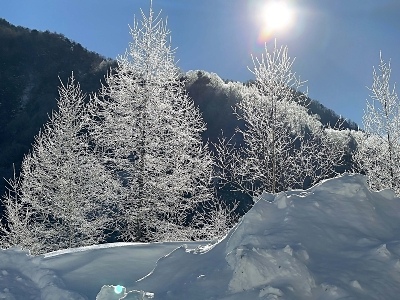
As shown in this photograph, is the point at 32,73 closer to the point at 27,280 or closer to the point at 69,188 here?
the point at 69,188

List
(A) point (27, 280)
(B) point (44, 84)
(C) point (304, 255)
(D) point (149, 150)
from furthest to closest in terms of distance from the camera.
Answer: (B) point (44, 84), (D) point (149, 150), (A) point (27, 280), (C) point (304, 255)

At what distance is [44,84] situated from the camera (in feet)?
179

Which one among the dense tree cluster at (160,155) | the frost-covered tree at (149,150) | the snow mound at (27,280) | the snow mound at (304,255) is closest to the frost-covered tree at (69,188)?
the dense tree cluster at (160,155)

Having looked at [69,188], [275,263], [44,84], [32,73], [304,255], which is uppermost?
[32,73]

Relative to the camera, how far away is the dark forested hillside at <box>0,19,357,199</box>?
4644 cm

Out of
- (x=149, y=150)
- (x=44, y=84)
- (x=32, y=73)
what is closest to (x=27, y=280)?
(x=149, y=150)

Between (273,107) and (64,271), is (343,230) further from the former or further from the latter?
(273,107)

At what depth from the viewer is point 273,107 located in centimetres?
1138

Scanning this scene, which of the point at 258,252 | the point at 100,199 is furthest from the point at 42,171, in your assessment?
the point at 258,252

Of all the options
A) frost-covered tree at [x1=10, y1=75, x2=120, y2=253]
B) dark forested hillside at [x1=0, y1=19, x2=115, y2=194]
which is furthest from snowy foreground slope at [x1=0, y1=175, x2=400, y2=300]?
dark forested hillside at [x1=0, y1=19, x2=115, y2=194]

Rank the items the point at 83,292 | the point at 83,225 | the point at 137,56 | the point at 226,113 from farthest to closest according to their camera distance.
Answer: the point at 226,113 → the point at 83,225 → the point at 137,56 → the point at 83,292

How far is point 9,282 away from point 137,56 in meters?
8.69

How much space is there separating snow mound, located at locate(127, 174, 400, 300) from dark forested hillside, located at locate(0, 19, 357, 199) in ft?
131

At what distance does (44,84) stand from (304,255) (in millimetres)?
57528
